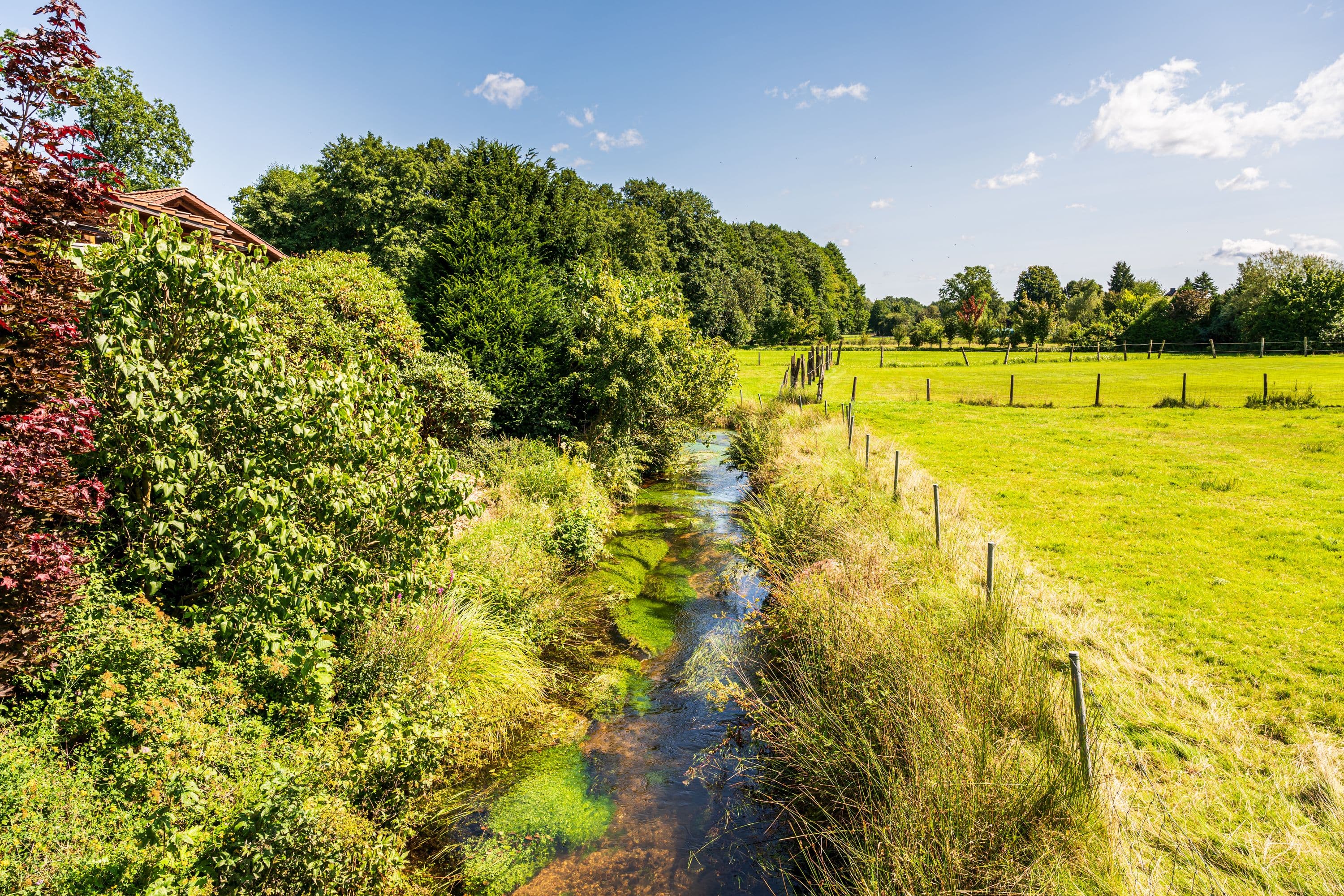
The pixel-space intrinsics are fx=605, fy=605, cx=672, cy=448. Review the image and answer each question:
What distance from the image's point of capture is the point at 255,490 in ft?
15.0

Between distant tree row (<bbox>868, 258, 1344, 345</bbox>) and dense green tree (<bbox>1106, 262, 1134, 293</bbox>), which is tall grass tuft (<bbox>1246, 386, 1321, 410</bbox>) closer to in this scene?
distant tree row (<bbox>868, 258, 1344, 345</bbox>)

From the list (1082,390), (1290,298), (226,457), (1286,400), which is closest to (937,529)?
(226,457)

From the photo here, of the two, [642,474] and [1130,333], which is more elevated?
[1130,333]

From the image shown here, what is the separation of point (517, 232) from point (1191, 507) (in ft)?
53.1

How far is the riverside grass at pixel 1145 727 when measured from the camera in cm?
387

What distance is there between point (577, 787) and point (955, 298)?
315ft

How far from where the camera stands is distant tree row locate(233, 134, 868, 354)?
14.9 m

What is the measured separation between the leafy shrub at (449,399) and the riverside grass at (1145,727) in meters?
6.90

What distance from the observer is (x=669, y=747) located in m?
6.95

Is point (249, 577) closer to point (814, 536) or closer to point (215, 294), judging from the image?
point (215, 294)

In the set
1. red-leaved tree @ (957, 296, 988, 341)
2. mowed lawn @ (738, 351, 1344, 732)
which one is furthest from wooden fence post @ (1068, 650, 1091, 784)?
red-leaved tree @ (957, 296, 988, 341)

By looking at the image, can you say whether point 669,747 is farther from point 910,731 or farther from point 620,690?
point 910,731

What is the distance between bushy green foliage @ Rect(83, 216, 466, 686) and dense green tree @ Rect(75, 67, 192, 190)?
3697 centimetres

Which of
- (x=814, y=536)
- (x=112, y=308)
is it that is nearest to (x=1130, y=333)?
(x=814, y=536)
